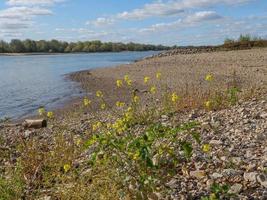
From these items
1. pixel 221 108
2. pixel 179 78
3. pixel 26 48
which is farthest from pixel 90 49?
pixel 221 108

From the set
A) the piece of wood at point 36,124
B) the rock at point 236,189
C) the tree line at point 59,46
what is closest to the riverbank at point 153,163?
the rock at point 236,189

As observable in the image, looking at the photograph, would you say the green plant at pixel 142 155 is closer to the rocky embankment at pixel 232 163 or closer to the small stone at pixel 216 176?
Answer: the rocky embankment at pixel 232 163

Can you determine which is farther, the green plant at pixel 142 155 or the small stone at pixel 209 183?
the small stone at pixel 209 183

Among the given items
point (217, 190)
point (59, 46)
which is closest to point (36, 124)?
point (217, 190)

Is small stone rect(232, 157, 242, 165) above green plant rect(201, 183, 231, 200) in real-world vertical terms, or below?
below

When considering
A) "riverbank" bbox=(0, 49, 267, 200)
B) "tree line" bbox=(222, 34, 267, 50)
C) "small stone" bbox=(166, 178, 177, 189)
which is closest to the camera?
"riverbank" bbox=(0, 49, 267, 200)

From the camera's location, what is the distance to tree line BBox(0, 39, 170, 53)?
10312cm

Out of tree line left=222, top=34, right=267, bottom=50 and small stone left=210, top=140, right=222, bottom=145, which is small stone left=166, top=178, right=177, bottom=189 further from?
tree line left=222, top=34, right=267, bottom=50

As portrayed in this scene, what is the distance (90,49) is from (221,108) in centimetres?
10458

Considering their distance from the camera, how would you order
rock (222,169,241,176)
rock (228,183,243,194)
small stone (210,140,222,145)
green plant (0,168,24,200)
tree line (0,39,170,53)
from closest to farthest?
1. rock (228,183,243,194)
2. rock (222,169,241,176)
3. green plant (0,168,24,200)
4. small stone (210,140,222,145)
5. tree line (0,39,170,53)

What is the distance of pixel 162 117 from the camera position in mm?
8727

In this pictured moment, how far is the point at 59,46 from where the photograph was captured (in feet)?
358

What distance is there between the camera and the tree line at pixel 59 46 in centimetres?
10312

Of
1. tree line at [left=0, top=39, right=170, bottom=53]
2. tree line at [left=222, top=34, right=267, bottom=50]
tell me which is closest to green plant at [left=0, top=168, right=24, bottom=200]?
tree line at [left=222, top=34, right=267, bottom=50]
